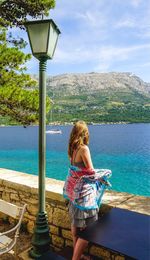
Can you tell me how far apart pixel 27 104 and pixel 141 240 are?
509 centimetres

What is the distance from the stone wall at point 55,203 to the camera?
121 inches

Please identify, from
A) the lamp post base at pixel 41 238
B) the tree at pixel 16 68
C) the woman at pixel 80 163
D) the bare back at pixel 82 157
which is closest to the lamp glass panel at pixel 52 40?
the woman at pixel 80 163

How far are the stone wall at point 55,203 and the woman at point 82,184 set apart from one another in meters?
0.43

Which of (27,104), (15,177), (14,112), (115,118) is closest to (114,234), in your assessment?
(15,177)

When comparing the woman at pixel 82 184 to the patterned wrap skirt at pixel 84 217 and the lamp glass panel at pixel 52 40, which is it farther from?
the lamp glass panel at pixel 52 40

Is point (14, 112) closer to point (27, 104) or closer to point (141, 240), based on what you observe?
point (27, 104)

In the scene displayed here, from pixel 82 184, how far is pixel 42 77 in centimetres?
145

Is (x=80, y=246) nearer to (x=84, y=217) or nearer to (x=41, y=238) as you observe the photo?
(x=84, y=217)

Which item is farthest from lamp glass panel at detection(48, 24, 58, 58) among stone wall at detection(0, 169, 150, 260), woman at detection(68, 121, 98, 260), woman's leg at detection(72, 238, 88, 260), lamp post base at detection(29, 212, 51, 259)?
woman's leg at detection(72, 238, 88, 260)

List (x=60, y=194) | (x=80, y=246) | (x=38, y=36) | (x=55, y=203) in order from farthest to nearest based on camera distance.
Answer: (x=55, y=203) < (x=60, y=194) < (x=38, y=36) < (x=80, y=246)

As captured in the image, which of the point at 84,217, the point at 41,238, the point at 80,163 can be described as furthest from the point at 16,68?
the point at 84,217

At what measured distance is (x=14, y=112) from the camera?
6910mm

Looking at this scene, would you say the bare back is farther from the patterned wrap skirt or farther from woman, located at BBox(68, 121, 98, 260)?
the patterned wrap skirt

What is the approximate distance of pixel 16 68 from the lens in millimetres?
6742
